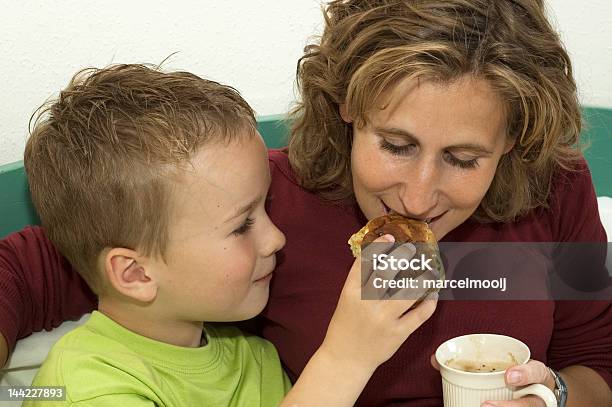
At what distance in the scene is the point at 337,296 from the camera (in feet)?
3.74

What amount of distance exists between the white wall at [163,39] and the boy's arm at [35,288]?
417 millimetres

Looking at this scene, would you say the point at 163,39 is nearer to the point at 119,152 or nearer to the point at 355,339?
the point at 119,152

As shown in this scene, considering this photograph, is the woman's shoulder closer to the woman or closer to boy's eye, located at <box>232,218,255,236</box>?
the woman

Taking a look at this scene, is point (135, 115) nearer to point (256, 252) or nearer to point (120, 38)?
point (256, 252)

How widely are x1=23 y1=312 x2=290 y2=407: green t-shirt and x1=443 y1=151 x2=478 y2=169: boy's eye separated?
40cm

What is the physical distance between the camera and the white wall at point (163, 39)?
1497 mm

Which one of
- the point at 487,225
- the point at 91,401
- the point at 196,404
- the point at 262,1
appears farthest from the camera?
the point at 262,1

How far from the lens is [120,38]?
1.57m

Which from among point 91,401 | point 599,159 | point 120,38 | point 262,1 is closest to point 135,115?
point 91,401

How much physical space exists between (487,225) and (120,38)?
0.78 m

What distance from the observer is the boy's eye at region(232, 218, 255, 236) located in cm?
104

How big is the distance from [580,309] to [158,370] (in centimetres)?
59

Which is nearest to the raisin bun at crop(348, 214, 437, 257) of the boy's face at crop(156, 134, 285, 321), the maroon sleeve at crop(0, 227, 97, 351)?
the boy's face at crop(156, 134, 285, 321)

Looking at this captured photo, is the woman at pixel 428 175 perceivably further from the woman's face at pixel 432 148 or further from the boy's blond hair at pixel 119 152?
the boy's blond hair at pixel 119 152
